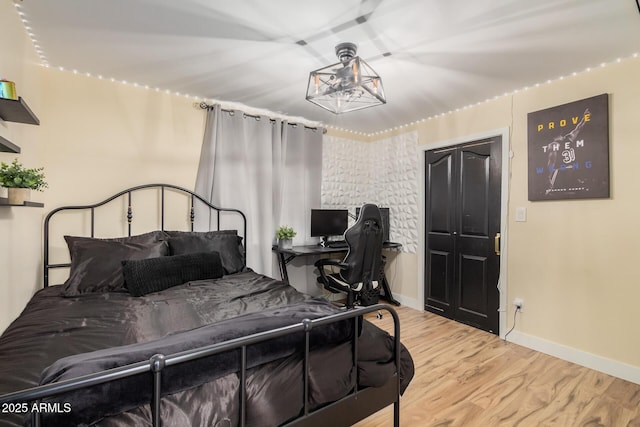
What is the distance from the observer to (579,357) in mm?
2428

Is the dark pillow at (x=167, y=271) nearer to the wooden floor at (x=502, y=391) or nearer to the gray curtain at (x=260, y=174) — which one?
the gray curtain at (x=260, y=174)

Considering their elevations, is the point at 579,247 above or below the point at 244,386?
above

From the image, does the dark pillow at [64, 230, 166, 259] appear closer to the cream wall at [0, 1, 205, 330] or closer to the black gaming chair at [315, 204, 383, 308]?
the cream wall at [0, 1, 205, 330]

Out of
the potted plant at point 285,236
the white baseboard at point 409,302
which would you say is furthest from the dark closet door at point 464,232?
the potted plant at point 285,236

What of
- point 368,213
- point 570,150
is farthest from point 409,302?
point 570,150

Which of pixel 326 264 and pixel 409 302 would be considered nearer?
pixel 326 264

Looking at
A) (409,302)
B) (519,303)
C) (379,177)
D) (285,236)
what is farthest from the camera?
(379,177)

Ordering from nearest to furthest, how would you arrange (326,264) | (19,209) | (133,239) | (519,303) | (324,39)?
(19,209), (324,39), (133,239), (519,303), (326,264)

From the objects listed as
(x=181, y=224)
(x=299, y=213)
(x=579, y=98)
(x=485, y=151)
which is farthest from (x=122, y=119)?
(x=579, y=98)

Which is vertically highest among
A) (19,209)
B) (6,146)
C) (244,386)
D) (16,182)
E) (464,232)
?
(6,146)

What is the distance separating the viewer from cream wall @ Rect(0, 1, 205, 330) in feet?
5.82

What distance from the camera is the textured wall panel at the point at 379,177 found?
12.6 ft

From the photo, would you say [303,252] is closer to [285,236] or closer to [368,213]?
[285,236]

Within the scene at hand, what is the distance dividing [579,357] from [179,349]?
3.05 metres
